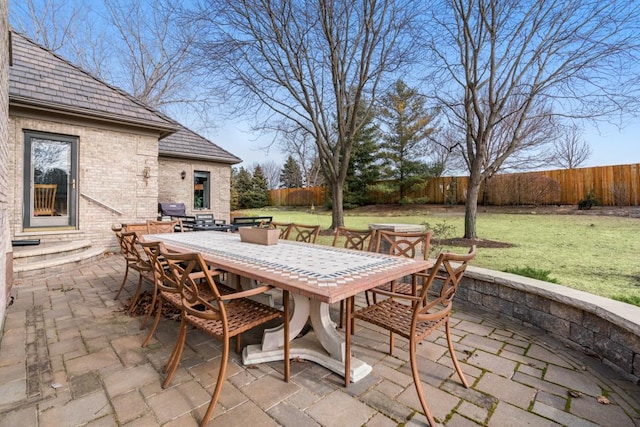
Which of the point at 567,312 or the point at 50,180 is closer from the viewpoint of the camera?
the point at 567,312

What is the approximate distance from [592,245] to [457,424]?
19.4 ft

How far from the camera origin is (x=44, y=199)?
6.46 m

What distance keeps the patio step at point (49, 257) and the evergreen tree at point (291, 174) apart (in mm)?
29736

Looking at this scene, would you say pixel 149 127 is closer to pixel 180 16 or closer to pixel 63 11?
pixel 180 16

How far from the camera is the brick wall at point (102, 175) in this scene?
6.02 meters

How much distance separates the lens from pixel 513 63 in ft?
21.0

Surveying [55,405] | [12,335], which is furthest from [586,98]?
[12,335]

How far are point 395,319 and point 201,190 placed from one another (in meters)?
10.8

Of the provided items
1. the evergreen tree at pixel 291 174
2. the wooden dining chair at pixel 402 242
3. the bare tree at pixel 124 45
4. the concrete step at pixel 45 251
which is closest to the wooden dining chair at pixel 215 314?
the wooden dining chair at pixel 402 242

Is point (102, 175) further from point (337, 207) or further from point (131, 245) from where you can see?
point (337, 207)

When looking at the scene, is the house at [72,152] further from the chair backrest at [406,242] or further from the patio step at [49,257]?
the chair backrest at [406,242]

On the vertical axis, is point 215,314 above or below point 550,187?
below

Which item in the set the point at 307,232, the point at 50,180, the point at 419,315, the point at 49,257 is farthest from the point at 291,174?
the point at 419,315

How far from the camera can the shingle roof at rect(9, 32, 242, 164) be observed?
20.0 ft
